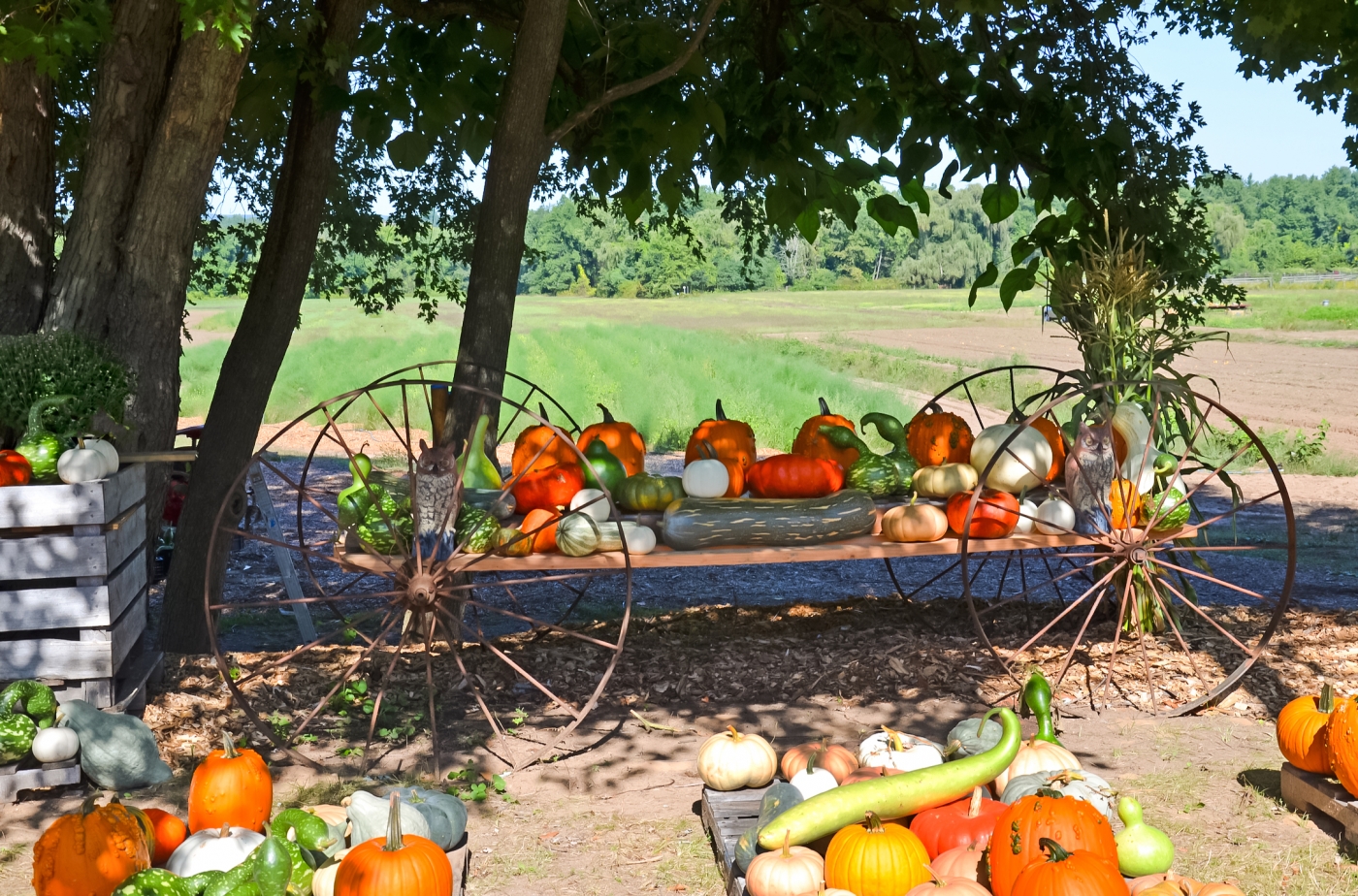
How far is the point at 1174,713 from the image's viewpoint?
5.04 metres

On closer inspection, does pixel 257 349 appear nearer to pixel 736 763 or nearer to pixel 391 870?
pixel 736 763

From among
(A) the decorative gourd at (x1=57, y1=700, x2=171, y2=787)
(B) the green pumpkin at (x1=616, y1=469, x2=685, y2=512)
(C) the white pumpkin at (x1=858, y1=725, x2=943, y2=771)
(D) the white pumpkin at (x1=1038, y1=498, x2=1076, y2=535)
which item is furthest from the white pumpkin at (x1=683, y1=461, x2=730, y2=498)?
(A) the decorative gourd at (x1=57, y1=700, x2=171, y2=787)

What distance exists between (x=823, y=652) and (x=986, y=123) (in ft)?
10.2

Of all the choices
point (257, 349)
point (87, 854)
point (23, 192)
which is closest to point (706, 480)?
point (257, 349)

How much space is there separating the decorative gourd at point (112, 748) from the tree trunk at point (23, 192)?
1.82m

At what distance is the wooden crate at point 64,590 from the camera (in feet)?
13.5

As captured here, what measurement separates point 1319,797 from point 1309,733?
0.68 feet

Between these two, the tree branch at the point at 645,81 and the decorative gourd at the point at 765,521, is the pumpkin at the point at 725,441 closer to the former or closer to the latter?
the decorative gourd at the point at 765,521

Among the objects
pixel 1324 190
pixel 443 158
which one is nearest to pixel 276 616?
pixel 443 158

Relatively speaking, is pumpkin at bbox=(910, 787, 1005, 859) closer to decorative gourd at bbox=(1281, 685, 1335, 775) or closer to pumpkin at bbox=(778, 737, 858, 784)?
pumpkin at bbox=(778, 737, 858, 784)

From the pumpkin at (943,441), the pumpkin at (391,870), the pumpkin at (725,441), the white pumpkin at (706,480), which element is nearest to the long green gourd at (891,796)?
the pumpkin at (391,870)

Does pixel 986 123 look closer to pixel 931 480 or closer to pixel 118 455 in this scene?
pixel 931 480

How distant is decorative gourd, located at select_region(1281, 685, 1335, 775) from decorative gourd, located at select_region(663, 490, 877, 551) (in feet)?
5.89

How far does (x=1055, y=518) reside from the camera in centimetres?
511
